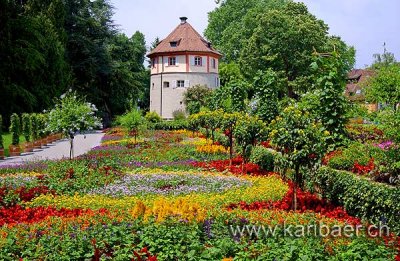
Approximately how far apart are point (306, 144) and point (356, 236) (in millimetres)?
4137

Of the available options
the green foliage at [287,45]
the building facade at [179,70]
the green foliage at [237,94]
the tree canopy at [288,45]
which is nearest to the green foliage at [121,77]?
the building facade at [179,70]

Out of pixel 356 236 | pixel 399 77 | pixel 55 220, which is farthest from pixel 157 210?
pixel 399 77

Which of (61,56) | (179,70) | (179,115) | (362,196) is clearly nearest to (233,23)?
(179,70)

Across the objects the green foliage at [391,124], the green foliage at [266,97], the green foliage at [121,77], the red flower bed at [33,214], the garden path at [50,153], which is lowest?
the garden path at [50,153]

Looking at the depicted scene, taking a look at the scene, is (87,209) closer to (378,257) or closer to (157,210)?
(157,210)

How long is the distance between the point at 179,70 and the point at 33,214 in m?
46.6

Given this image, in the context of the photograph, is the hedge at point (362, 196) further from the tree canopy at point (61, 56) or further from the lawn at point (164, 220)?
the tree canopy at point (61, 56)

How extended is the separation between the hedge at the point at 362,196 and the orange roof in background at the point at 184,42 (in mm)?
45102

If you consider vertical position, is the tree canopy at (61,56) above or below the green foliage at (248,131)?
above

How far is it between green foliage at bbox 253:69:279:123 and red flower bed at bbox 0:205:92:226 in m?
14.6

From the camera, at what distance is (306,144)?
10633 millimetres

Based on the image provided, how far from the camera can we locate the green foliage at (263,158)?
50.7 feet

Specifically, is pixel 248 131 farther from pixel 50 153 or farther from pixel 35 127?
pixel 35 127

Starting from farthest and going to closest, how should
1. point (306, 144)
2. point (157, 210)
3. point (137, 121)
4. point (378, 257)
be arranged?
point (137, 121) → point (306, 144) → point (157, 210) → point (378, 257)
